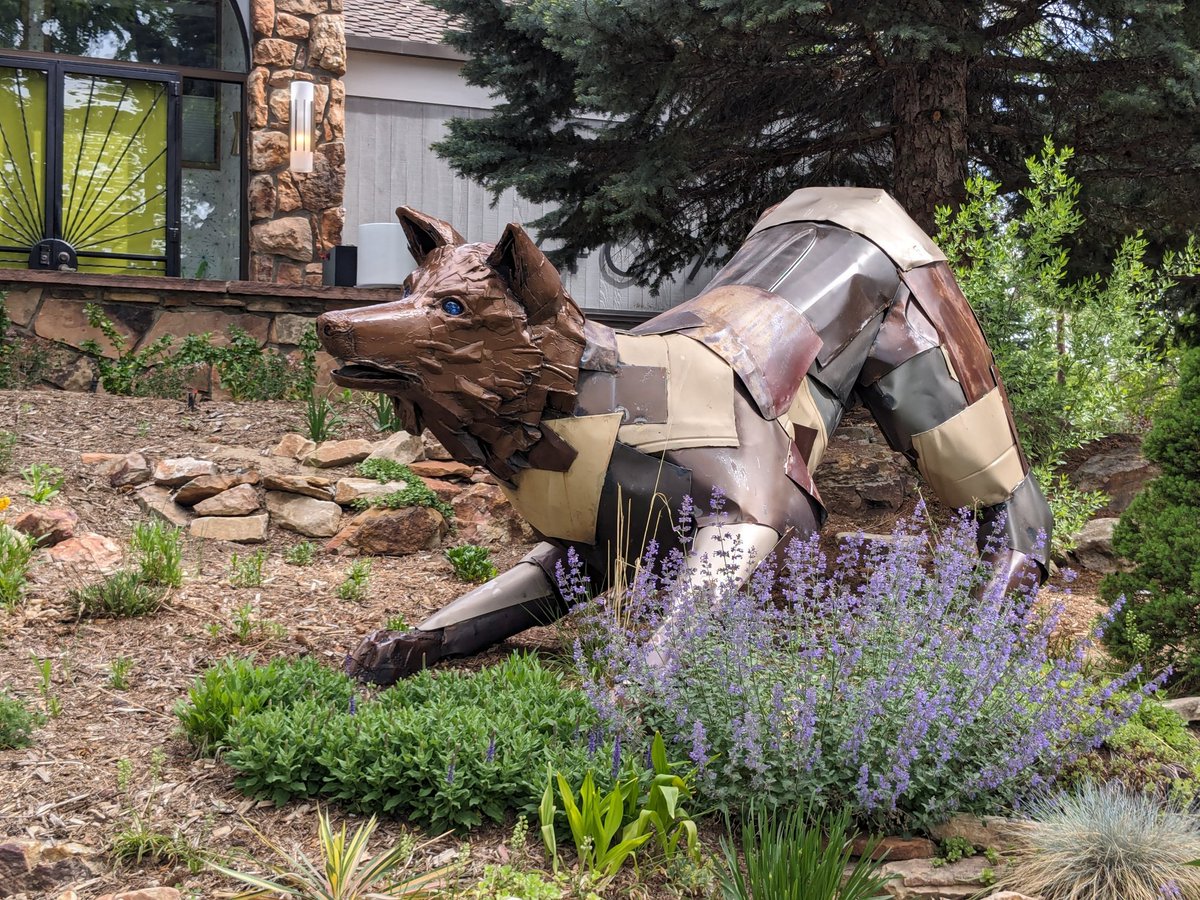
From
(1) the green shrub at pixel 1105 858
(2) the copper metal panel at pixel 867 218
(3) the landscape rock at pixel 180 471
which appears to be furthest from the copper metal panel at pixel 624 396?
(3) the landscape rock at pixel 180 471

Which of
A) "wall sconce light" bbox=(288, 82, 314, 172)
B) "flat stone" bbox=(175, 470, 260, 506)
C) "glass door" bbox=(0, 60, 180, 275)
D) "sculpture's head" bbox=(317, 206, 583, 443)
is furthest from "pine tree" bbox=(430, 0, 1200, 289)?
"glass door" bbox=(0, 60, 180, 275)

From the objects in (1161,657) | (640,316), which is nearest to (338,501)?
(1161,657)

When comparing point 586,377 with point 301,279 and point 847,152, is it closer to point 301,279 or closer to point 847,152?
point 847,152

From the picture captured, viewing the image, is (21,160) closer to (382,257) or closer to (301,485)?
(382,257)

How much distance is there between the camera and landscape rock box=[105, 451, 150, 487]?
21.6 feet

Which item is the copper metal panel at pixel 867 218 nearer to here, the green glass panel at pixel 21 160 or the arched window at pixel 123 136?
the arched window at pixel 123 136

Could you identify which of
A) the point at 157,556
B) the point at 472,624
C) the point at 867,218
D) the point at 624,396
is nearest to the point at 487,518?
the point at 157,556

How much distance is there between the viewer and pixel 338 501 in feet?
21.6

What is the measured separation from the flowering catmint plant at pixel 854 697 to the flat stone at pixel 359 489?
10.3ft

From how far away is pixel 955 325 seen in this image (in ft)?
14.5

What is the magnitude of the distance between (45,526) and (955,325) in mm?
4054

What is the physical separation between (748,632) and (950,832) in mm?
753

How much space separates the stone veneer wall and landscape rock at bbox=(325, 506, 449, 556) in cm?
259

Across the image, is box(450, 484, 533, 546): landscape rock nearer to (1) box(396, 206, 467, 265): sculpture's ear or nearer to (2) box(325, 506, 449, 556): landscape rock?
(2) box(325, 506, 449, 556): landscape rock
